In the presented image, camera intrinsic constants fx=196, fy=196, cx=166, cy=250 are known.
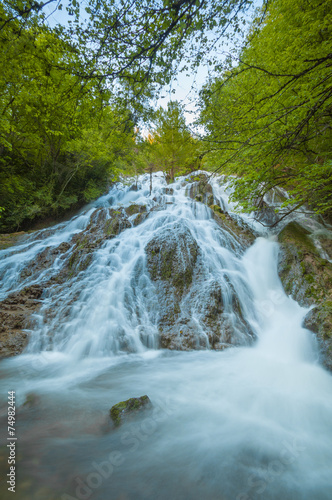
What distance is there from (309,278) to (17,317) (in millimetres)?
7740

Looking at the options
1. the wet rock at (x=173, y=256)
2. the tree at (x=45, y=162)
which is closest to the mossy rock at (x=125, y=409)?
the wet rock at (x=173, y=256)

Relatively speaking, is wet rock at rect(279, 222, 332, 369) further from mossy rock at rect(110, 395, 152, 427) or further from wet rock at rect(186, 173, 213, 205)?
wet rock at rect(186, 173, 213, 205)

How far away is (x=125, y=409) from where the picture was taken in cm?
241

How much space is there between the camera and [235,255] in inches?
299

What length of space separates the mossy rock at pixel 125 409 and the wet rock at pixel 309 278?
11.8ft

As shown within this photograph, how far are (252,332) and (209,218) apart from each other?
6233 mm

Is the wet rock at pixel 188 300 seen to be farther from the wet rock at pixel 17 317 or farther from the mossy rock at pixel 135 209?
the mossy rock at pixel 135 209

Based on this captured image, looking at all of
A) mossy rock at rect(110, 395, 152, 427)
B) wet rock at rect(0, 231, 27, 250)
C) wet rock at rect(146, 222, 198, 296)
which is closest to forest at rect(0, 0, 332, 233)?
wet rock at rect(0, 231, 27, 250)

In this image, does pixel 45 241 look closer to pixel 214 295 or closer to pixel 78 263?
pixel 78 263

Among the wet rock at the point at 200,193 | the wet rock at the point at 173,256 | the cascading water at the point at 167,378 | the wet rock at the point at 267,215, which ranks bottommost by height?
the cascading water at the point at 167,378

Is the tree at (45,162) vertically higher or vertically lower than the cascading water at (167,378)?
higher

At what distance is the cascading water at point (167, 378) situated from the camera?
172 centimetres

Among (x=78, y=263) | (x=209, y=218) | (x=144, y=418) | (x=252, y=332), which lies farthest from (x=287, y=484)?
(x=209, y=218)

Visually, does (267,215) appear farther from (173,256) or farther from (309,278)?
(173,256)
